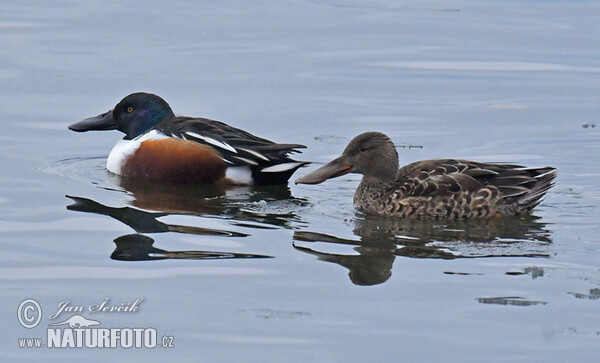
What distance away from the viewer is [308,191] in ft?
37.0

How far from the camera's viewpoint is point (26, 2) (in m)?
20.6

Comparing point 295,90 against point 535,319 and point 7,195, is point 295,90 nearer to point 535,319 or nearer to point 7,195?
point 7,195

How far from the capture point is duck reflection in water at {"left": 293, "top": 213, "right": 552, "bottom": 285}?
8.76m

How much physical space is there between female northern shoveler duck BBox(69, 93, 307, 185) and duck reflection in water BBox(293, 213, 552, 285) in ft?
5.30

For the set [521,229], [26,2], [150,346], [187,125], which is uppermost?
[26,2]

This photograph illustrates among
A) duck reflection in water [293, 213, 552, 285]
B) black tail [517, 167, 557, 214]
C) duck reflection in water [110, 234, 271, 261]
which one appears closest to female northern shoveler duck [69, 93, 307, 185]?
duck reflection in water [293, 213, 552, 285]

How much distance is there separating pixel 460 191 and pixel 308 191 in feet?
5.46

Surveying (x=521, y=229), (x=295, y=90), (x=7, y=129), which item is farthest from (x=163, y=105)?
(x=521, y=229)

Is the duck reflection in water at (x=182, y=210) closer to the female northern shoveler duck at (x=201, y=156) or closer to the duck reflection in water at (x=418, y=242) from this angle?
the female northern shoveler duck at (x=201, y=156)

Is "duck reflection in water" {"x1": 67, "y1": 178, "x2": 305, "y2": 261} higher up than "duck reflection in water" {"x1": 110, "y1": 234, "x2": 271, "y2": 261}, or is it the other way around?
"duck reflection in water" {"x1": 67, "y1": 178, "x2": 305, "y2": 261}

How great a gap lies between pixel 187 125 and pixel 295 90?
11.5 ft

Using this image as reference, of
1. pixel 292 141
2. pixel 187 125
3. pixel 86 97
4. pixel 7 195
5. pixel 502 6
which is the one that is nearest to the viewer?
pixel 7 195

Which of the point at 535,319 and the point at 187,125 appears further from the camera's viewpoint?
the point at 187,125

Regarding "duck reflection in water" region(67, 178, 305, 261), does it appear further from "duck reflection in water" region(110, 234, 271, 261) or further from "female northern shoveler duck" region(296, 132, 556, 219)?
"female northern shoveler duck" region(296, 132, 556, 219)
